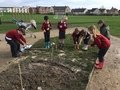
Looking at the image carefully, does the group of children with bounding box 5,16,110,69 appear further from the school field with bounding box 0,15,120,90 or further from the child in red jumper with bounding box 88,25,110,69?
the school field with bounding box 0,15,120,90

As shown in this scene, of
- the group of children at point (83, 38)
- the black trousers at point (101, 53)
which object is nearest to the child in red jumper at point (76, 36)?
the group of children at point (83, 38)

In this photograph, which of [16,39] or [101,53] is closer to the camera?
[101,53]

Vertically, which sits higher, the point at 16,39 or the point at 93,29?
the point at 93,29

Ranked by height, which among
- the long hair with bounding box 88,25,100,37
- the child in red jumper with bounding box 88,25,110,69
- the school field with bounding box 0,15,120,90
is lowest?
the school field with bounding box 0,15,120,90

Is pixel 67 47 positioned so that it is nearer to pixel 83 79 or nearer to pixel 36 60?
pixel 36 60

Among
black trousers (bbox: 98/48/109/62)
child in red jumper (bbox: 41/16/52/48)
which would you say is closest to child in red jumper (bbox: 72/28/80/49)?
child in red jumper (bbox: 41/16/52/48)

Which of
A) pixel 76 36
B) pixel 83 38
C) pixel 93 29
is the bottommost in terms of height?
pixel 83 38

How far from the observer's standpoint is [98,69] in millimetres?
14531

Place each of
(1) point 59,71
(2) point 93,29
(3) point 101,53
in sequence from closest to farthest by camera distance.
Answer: (1) point 59,71, (2) point 93,29, (3) point 101,53

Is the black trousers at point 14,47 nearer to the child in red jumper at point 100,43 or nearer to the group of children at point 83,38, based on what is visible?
the group of children at point 83,38

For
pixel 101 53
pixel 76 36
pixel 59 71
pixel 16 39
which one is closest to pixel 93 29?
pixel 101 53

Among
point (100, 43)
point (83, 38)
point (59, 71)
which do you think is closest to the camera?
point (59, 71)

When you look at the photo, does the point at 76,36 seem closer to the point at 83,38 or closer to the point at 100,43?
the point at 83,38

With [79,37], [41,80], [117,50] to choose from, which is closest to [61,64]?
[41,80]
